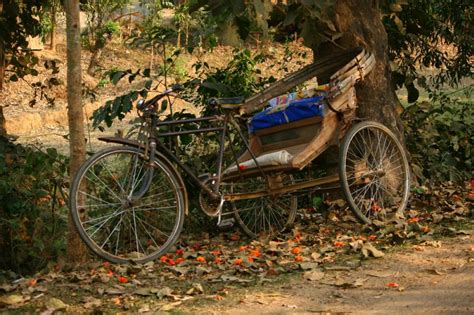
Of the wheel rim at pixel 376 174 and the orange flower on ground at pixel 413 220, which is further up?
A: the wheel rim at pixel 376 174

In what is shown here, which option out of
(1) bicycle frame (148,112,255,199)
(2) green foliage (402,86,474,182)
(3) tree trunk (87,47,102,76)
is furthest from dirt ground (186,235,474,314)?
(3) tree trunk (87,47,102,76)

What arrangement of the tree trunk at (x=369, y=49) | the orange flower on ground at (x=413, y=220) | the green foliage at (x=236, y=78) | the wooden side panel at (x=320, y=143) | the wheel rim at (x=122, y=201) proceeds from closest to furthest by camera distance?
the wheel rim at (x=122, y=201), the wooden side panel at (x=320, y=143), the orange flower on ground at (x=413, y=220), the tree trunk at (x=369, y=49), the green foliage at (x=236, y=78)

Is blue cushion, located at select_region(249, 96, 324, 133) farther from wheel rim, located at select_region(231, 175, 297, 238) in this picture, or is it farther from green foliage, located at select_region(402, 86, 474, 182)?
green foliage, located at select_region(402, 86, 474, 182)

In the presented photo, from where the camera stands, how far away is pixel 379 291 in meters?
4.01

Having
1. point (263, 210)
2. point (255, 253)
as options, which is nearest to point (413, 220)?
point (263, 210)

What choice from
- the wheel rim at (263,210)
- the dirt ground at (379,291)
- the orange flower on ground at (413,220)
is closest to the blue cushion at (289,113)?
the wheel rim at (263,210)

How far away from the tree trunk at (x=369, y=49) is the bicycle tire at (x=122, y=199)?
80.7 inches

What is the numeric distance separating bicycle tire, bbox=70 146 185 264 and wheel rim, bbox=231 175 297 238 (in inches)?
29.8

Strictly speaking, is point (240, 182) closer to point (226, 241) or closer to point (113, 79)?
point (226, 241)

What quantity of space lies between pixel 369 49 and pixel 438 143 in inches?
63.5

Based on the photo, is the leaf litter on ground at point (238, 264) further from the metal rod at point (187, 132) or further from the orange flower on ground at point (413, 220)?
the metal rod at point (187, 132)

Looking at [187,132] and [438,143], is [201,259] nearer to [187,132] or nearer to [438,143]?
[187,132]

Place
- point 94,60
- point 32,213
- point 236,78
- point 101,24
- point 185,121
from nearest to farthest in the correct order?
1. point 185,121
2. point 32,213
3. point 236,78
4. point 94,60
5. point 101,24

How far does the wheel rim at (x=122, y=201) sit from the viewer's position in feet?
16.0
